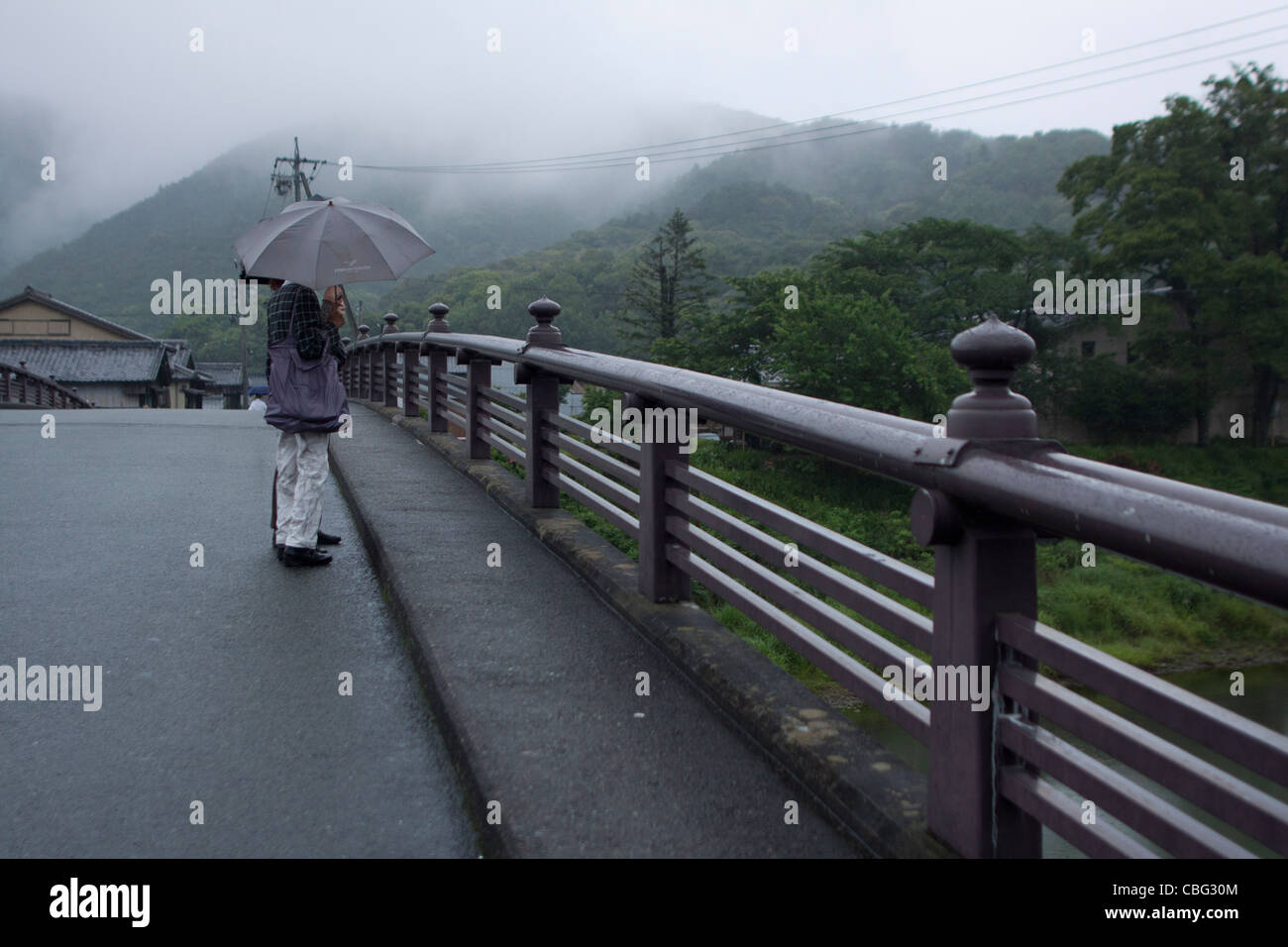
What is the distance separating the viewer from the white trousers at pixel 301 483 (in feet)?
18.0

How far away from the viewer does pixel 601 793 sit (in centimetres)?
274

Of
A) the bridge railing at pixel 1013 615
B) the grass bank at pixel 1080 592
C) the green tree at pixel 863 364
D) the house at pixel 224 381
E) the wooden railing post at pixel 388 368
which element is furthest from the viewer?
the house at pixel 224 381

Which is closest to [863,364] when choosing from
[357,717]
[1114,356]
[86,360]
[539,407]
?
[1114,356]

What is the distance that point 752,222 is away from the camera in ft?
360

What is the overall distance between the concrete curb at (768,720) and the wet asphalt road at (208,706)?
0.16 m

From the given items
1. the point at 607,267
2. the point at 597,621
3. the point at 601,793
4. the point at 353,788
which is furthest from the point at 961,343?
the point at 607,267

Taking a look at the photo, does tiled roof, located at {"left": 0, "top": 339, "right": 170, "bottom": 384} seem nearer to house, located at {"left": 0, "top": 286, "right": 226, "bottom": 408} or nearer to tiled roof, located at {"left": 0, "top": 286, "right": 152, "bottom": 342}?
house, located at {"left": 0, "top": 286, "right": 226, "bottom": 408}

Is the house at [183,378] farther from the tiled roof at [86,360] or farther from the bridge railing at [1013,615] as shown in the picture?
the bridge railing at [1013,615]

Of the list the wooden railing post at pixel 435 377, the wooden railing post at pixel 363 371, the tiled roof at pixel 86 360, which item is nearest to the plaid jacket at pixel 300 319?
the wooden railing post at pixel 435 377

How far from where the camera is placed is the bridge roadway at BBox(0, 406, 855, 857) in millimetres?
2697

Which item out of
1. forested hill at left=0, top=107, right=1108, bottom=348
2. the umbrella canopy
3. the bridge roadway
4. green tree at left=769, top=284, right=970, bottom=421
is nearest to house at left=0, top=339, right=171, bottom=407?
forested hill at left=0, top=107, right=1108, bottom=348

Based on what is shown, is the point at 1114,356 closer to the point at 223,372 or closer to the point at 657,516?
the point at 657,516

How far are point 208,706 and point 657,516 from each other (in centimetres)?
172
